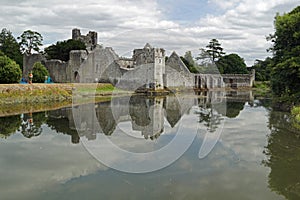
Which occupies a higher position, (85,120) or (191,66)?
(191,66)

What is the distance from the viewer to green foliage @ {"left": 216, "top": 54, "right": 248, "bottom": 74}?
216ft

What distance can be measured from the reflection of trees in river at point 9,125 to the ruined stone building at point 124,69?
2105 cm

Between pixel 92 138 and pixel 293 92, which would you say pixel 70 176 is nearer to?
pixel 92 138

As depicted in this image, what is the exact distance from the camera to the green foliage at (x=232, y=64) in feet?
216

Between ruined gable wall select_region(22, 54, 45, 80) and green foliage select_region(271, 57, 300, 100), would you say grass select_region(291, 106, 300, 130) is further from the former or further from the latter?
ruined gable wall select_region(22, 54, 45, 80)

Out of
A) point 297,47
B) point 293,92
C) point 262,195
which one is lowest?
point 262,195

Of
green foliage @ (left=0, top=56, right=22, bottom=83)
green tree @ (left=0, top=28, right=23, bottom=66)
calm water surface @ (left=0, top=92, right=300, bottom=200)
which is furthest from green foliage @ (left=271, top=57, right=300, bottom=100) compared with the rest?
green tree @ (left=0, top=28, right=23, bottom=66)

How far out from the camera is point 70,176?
705 centimetres

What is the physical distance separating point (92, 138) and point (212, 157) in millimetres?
4265

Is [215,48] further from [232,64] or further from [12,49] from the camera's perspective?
[12,49]

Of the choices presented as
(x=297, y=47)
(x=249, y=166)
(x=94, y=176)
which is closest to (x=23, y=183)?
(x=94, y=176)

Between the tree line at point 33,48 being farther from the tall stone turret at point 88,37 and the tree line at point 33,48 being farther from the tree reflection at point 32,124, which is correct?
the tree reflection at point 32,124

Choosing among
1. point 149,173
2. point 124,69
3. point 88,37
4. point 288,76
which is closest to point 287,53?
point 288,76

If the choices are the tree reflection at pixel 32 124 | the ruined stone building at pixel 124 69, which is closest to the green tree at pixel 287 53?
the tree reflection at pixel 32 124
